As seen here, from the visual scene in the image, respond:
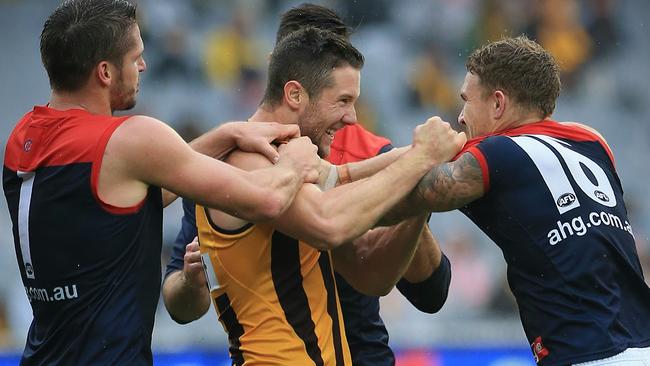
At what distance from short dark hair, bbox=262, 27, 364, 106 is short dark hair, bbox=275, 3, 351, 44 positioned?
747 millimetres

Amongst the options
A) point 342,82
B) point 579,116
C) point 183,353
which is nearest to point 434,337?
point 183,353

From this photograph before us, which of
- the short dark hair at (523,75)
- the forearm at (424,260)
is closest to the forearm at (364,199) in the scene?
the short dark hair at (523,75)

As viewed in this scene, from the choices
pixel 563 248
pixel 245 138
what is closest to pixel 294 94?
pixel 245 138

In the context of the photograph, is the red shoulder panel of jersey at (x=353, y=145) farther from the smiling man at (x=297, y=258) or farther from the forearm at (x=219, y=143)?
the forearm at (x=219, y=143)

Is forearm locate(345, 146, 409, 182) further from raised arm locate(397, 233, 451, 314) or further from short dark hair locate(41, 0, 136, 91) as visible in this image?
short dark hair locate(41, 0, 136, 91)

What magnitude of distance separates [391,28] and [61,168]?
1141cm

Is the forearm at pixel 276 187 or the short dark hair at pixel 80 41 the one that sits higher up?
the short dark hair at pixel 80 41

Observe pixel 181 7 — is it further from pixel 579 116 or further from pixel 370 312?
pixel 370 312

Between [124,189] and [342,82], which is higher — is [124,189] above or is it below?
below

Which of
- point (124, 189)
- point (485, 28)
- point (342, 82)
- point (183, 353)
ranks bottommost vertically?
point (183, 353)

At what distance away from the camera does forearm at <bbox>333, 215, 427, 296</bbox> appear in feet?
18.1

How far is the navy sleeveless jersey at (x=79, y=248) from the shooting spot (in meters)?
4.66

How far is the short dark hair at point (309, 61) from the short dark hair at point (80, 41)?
96cm

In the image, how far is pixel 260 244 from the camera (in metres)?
5.13
